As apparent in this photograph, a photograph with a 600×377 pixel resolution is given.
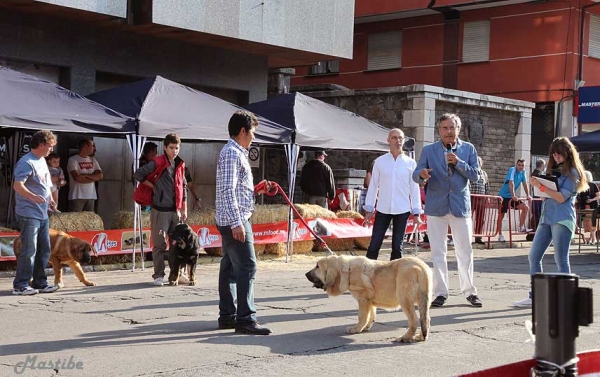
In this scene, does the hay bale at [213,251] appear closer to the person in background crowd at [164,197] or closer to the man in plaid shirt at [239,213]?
the person in background crowd at [164,197]

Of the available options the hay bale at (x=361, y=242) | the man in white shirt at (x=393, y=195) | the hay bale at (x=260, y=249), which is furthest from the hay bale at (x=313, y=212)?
the man in white shirt at (x=393, y=195)

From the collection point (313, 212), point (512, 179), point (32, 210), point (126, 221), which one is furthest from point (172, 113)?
point (512, 179)

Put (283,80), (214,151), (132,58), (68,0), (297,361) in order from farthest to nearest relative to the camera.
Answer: (283,80) → (214,151) → (132,58) → (68,0) → (297,361)

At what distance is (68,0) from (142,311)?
7.42 m

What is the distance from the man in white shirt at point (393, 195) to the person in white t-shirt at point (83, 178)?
591 centimetres

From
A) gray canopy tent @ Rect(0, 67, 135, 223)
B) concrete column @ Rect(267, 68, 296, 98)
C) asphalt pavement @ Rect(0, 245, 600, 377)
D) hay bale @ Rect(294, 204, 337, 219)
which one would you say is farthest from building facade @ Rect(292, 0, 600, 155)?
gray canopy tent @ Rect(0, 67, 135, 223)

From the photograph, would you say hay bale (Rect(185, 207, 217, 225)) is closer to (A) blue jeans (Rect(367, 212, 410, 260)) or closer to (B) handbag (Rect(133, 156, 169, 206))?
(B) handbag (Rect(133, 156, 169, 206))

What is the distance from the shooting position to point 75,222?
1305 centimetres

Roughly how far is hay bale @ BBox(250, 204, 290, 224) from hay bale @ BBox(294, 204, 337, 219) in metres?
0.28

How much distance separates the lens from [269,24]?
713 inches

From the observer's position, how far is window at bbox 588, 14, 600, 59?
29.6 metres

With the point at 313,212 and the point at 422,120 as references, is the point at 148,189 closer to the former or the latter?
the point at 313,212

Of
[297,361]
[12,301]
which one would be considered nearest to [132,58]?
[12,301]

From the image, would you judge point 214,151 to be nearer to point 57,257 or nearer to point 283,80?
point 283,80
